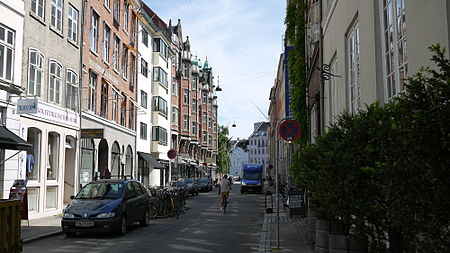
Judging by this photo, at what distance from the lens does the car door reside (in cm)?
1422

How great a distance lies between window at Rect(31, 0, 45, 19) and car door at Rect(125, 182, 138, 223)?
346 inches

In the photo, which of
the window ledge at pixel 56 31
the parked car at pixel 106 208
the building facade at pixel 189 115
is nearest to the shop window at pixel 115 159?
the building facade at pixel 189 115

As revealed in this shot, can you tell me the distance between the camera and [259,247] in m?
11.3

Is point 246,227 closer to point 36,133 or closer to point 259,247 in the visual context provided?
point 259,247

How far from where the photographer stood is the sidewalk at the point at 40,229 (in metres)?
12.8

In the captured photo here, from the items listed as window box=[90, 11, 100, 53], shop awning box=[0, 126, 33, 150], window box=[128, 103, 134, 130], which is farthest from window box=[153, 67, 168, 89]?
shop awning box=[0, 126, 33, 150]

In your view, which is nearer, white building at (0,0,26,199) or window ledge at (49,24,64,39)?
white building at (0,0,26,199)

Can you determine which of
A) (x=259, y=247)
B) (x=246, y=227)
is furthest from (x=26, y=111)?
(x=259, y=247)

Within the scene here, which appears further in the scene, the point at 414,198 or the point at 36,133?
the point at 36,133

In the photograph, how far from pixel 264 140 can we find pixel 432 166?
145417 mm

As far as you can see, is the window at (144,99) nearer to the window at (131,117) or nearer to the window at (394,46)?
the window at (131,117)

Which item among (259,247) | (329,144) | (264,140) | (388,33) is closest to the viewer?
(329,144)

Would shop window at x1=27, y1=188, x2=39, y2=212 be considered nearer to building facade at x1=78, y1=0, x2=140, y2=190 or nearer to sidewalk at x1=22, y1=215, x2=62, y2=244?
sidewalk at x1=22, y1=215, x2=62, y2=244

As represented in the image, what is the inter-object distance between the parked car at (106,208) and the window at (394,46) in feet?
27.5
